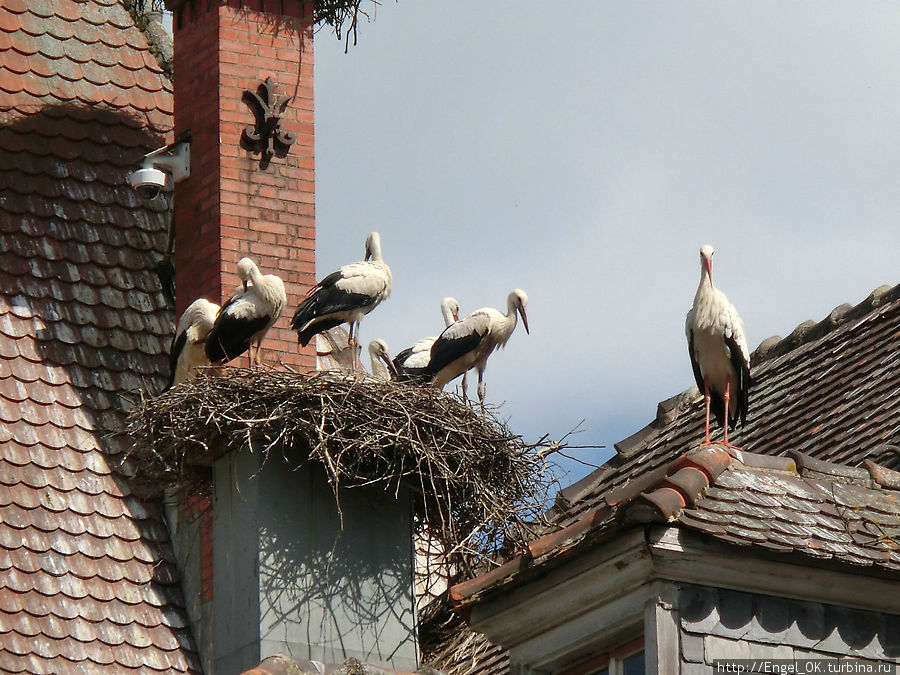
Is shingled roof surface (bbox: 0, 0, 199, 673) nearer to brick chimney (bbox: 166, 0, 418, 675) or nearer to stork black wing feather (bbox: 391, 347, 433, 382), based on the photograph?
brick chimney (bbox: 166, 0, 418, 675)

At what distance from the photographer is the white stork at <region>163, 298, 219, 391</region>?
41.8 feet

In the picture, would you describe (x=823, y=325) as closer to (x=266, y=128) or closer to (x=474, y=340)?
(x=474, y=340)

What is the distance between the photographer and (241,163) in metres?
13.6

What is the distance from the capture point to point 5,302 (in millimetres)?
13219

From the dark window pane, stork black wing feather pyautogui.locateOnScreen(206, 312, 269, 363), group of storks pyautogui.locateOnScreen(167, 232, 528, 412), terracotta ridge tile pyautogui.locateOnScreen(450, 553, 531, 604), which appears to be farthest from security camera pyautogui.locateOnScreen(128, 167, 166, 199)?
the dark window pane

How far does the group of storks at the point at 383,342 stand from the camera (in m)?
11.7

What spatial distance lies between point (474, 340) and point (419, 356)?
22.2 inches

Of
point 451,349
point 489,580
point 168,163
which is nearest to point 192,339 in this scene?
point 168,163

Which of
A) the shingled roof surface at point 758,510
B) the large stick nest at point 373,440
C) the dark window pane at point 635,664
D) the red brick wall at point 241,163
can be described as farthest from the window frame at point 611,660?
the red brick wall at point 241,163

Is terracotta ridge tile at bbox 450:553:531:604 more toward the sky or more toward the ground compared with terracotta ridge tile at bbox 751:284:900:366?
more toward the ground

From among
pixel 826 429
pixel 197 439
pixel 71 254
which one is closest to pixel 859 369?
pixel 826 429

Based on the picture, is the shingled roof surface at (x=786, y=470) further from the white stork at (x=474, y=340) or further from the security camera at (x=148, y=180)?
the security camera at (x=148, y=180)

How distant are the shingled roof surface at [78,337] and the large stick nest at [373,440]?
56 centimetres

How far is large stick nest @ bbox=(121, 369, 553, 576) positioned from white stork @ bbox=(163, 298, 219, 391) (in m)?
0.54
